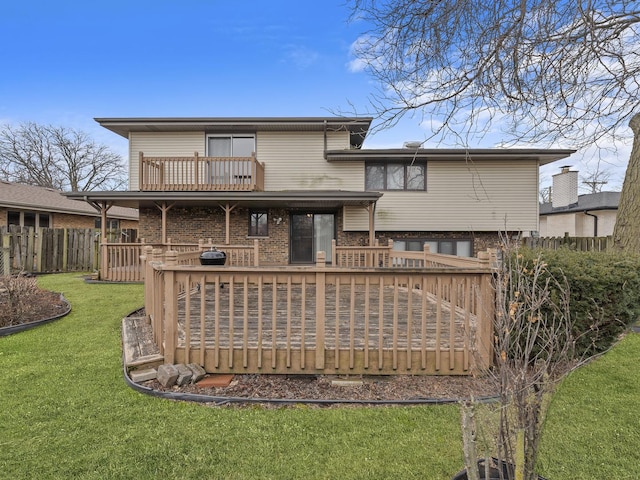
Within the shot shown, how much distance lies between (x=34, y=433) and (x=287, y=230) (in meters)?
11.5

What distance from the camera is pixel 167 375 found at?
11.3ft

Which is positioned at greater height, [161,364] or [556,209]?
[556,209]

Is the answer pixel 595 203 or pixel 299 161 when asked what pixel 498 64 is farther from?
pixel 595 203

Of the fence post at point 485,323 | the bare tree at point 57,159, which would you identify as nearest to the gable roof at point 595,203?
the fence post at point 485,323

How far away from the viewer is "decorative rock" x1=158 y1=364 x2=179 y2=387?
340 centimetres

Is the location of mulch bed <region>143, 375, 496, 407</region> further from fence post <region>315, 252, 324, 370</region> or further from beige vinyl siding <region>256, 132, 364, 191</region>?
beige vinyl siding <region>256, 132, 364, 191</region>

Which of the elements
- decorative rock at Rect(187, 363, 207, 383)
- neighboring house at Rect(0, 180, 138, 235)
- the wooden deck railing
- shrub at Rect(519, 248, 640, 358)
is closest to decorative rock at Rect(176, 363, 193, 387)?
decorative rock at Rect(187, 363, 207, 383)

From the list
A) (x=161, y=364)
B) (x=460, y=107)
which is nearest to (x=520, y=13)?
(x=460, y=107)

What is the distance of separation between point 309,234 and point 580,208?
66.0ft

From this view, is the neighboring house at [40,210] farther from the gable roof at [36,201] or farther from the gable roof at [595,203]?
the gable roof at [595,203]

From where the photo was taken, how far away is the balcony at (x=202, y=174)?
43.4 feet

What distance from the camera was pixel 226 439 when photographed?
259 cm

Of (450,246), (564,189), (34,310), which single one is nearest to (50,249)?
(34,310)

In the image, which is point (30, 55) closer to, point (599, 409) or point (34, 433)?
point (34, 433)
